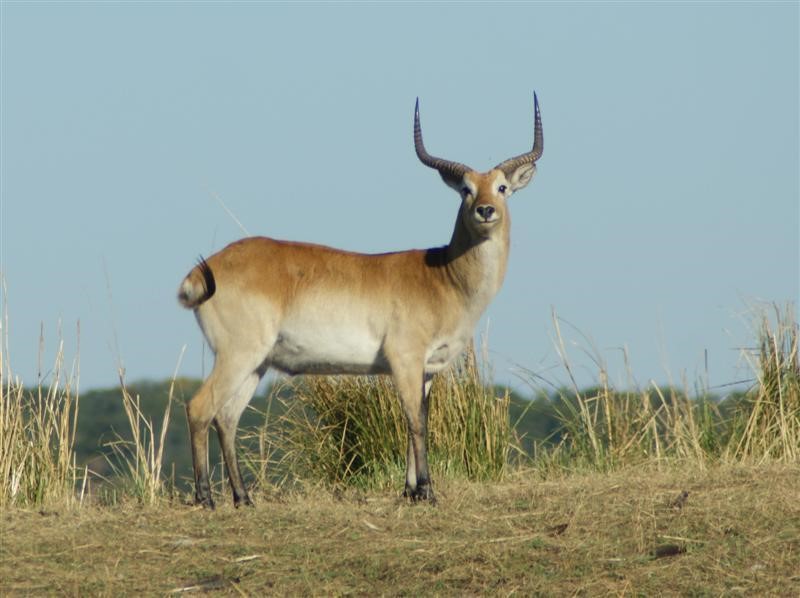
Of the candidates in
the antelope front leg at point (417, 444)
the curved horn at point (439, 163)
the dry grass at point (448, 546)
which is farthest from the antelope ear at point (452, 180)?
the dry grass at point (448, 546)

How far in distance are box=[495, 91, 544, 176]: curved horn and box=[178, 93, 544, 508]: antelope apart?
0.03 meters

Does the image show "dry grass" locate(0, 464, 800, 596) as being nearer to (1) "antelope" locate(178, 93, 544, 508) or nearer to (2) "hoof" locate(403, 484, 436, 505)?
(2) "hoof" locate(403, 484, 436, 505)

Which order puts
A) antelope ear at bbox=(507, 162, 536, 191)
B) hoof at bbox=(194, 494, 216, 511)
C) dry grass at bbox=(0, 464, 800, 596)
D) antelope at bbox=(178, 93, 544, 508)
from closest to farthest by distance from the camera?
dry grass at bbox=(0, 464, 800, 596)
hoof at bbox=(194, 494, 216, 511)
antelope at bbox=(178, 93, 544, 508)
antelope ear at bbox=(507, 162, 536, 191)

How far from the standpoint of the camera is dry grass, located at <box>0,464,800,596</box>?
710 cm

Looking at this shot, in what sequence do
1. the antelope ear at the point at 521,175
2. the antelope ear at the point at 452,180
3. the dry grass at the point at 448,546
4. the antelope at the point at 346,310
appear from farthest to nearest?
the antelope ear at the point at 521,175 → the antelope ear at the point at 452,180 → the antelope at the point at 346,310 → the dry grass at the point at 448,546

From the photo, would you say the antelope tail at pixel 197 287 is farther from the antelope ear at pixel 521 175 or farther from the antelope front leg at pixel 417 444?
the antelope ear at pixel 521 175

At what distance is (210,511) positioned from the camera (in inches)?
352

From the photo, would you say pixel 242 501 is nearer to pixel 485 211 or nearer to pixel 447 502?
pixel 447 502

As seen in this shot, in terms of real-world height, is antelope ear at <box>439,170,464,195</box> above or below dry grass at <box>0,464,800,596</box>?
above

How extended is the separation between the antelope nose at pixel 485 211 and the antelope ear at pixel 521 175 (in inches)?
29.9

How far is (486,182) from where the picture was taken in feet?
32.0

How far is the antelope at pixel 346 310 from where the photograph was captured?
9.20 meters

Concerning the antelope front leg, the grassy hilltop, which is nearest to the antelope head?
the antelope front leg

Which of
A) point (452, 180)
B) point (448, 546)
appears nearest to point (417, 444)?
point (448, 546)
